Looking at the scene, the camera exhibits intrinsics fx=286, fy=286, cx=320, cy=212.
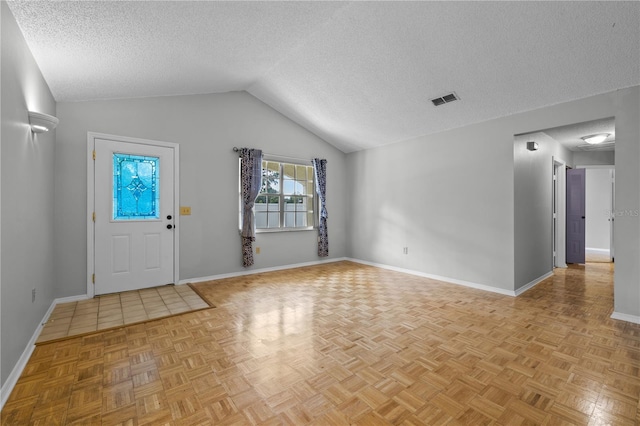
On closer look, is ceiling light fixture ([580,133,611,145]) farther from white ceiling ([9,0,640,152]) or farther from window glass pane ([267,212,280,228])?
window glass pane ([267,212,280,228])

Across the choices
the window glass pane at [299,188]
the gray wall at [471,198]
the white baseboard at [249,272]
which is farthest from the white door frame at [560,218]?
the window glass pane at [299,188]

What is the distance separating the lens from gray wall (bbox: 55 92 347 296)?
11.7 ft

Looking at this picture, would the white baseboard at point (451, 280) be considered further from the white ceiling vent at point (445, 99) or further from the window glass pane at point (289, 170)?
the white ceiling vent at point (445, 99)

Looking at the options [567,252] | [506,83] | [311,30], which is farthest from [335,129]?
[567,252]

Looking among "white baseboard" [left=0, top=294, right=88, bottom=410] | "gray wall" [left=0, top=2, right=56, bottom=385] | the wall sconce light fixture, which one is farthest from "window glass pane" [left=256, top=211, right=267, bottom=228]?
the wall sconce light fixture

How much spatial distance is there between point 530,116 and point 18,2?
195 inches

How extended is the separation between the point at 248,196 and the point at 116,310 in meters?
2.43

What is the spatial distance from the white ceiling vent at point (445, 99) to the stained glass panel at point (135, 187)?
402cm

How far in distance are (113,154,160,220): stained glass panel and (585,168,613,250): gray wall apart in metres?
9.33

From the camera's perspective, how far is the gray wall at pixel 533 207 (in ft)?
12.8

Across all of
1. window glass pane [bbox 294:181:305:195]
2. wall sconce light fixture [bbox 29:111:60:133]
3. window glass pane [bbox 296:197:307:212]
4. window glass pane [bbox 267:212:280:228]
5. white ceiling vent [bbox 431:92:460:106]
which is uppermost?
Result: white ceiling vent [bbox 431:92:460:106]

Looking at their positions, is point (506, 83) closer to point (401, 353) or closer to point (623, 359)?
point (623, 359)

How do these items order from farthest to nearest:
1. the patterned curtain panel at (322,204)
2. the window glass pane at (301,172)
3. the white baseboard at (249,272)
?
the patterned curtain panel at (322,204), the window glass pane at (301,172), the white baseboard at (249,272)

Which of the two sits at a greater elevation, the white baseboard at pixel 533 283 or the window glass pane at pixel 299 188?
the window glass pane at pixel 299 188
